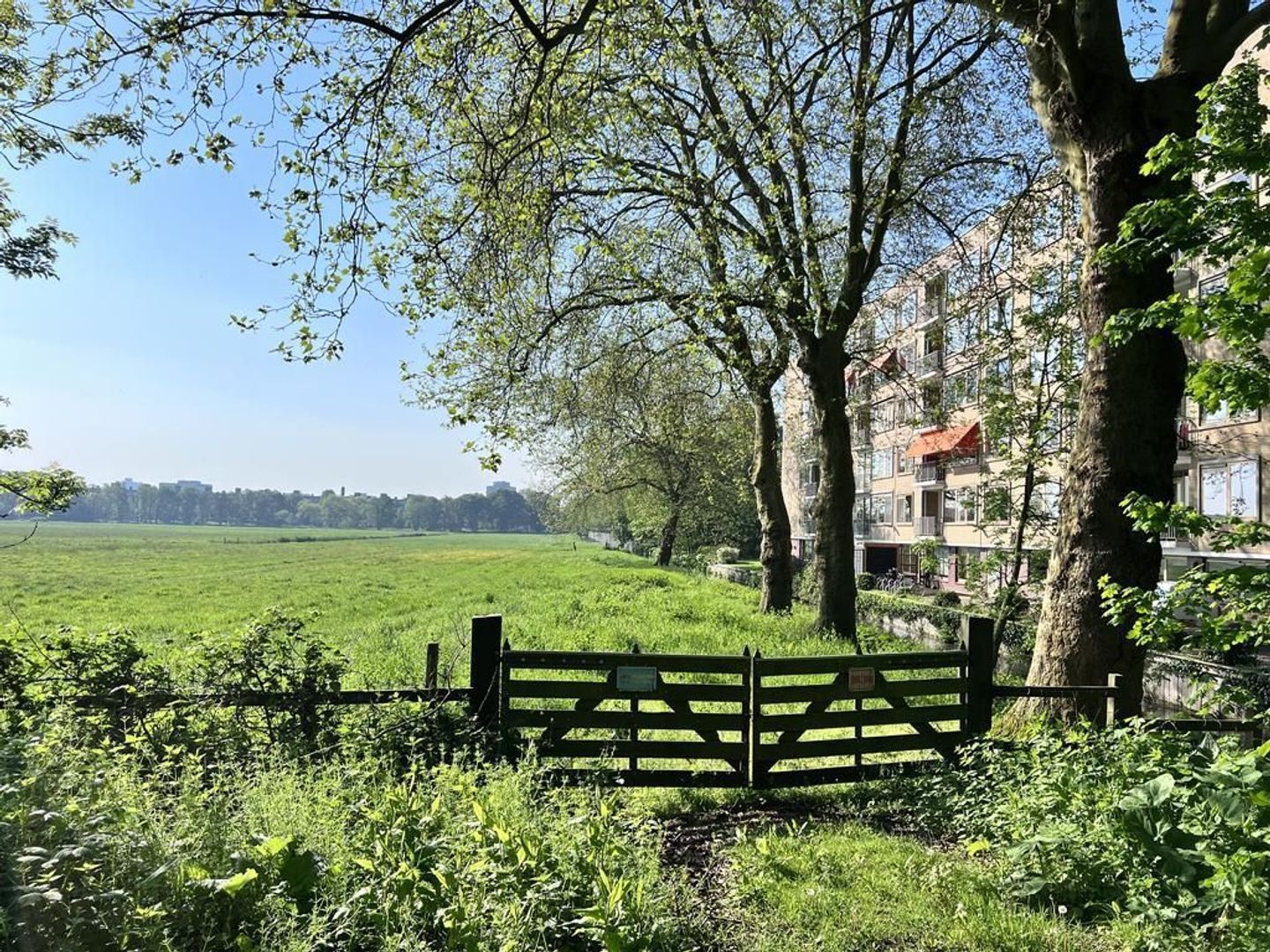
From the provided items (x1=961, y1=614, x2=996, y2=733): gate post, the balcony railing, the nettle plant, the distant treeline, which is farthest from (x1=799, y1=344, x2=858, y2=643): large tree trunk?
the distant treeline

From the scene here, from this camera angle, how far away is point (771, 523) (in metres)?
19.7

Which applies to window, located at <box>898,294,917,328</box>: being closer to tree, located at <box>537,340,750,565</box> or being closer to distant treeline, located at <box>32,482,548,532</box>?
tree, located at <box>537,340,750,565</box>

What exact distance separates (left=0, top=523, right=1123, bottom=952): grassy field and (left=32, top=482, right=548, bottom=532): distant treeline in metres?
44.8

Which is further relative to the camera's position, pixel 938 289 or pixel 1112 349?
pixel 938 289

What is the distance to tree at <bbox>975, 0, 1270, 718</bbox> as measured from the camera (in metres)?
6.77

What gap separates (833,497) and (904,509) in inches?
1562

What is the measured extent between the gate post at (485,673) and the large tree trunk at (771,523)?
13089 mm

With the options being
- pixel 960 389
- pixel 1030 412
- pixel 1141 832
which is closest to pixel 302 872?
pixel 1141 832

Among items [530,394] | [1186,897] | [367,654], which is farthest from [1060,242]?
[367,654]

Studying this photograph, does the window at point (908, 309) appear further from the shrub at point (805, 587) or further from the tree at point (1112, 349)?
the tree at point (1112, 349)

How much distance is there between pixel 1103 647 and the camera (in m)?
6.84

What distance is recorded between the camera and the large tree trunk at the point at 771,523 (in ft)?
63.5

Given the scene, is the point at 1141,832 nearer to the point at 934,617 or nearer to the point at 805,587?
the point at 934,617

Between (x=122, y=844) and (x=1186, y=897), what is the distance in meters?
4.87
